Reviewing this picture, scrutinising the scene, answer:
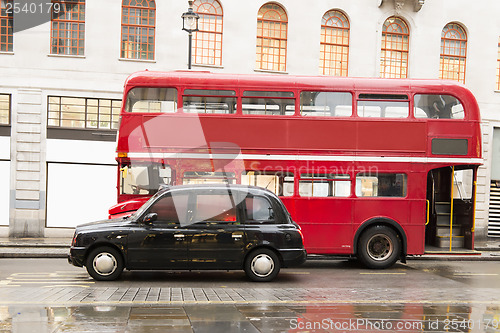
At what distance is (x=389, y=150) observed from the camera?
12867 millimetres

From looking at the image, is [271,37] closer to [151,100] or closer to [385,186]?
[151,100]

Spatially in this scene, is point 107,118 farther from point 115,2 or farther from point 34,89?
point 115,2

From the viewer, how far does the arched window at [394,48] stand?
71.7 ft

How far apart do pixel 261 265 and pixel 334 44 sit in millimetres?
13241

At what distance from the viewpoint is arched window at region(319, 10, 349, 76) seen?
70.5 ft

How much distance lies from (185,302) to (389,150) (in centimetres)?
692

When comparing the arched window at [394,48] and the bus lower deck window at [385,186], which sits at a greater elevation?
the arched window at [394,48]

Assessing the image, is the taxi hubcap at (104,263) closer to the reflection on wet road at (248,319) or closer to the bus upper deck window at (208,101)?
the reflection on wet road at (248,319)

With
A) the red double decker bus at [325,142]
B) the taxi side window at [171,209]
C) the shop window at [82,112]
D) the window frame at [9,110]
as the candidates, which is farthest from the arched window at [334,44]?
the taxi side window at [171,209]

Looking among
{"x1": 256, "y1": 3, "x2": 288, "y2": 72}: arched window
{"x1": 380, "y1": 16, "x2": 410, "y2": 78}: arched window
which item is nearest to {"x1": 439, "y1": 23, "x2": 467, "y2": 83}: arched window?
{"x1": 380, "y1": 16, "x2": 410, "y2": 78}: arched window

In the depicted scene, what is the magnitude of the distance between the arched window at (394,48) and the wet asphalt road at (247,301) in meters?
11.1

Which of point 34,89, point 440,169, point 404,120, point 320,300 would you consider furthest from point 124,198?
point 34,89

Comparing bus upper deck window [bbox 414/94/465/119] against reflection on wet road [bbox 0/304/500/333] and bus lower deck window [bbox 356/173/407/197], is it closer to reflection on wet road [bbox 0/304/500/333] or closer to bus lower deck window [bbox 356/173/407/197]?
bus lower deck window [bbox 356/173/407/197]

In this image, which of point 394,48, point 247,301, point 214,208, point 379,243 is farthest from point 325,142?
point 394,48
